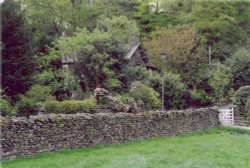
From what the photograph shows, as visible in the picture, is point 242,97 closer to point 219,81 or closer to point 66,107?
point 219,81

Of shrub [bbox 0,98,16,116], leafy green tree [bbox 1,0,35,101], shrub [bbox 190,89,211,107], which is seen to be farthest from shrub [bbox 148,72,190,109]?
shrub [bbox 0,98,16,116]

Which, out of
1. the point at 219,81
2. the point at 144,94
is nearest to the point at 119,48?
the point at 144,94

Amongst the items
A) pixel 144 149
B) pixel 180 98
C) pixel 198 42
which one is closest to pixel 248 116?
pixel 180 98

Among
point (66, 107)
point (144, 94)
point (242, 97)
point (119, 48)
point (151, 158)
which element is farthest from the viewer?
point (242, 97)

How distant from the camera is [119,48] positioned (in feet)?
113

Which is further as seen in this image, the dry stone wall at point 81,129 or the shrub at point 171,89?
the shrub at point 171,89

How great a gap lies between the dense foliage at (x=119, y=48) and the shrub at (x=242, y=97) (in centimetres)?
155

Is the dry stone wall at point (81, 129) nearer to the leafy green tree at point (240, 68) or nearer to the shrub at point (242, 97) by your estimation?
the shrub at point (242, 97)

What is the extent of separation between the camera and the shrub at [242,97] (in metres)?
35.7

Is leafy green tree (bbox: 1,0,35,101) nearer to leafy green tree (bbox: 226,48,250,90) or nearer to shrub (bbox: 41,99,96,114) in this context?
shrub (bbox: 41,99,96,114)

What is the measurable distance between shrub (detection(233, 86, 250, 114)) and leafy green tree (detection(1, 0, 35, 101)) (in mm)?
18376

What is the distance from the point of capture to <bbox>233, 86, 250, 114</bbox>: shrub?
3569 centimetres

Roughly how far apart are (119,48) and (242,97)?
34.7 ft

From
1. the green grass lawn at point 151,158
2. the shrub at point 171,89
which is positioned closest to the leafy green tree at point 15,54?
the green grass lawn at point 151,158
